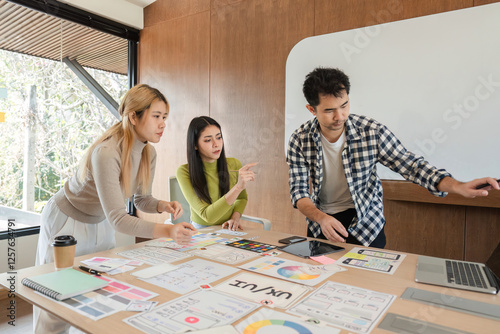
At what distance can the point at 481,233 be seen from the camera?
221 centimetres

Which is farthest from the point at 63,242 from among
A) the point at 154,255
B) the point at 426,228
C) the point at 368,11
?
the point at 368,11

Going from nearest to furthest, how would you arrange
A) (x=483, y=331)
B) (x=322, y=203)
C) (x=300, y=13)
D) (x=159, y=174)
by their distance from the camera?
1. (x=483, y=331)
2. (x=322, y=203)
3. (x=300, y=13)
4. (x=159, y=174)

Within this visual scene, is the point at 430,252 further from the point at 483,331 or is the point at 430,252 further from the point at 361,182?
the point at 483,331

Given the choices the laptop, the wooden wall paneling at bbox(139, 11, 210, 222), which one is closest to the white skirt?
the laptop

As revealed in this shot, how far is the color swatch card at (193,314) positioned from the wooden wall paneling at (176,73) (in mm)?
2774

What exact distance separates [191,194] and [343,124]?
3.14 feet

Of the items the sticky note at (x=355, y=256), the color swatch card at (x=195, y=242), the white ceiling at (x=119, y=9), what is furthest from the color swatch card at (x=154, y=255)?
the white ceiling at (x=119, y=9)

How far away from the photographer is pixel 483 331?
79 cm

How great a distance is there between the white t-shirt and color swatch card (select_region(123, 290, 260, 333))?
974mm

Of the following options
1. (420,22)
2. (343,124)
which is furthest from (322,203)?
(420,22)

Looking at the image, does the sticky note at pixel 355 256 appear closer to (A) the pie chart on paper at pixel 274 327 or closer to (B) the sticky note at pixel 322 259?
(B) the sticky note at pixel 322 259

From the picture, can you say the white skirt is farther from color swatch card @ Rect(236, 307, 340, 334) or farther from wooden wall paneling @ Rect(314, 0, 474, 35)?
wooden wall paneling @ Rect(314, 0, 474, 35)

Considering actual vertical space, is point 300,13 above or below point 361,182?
above

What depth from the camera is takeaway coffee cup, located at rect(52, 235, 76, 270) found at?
116 cm
